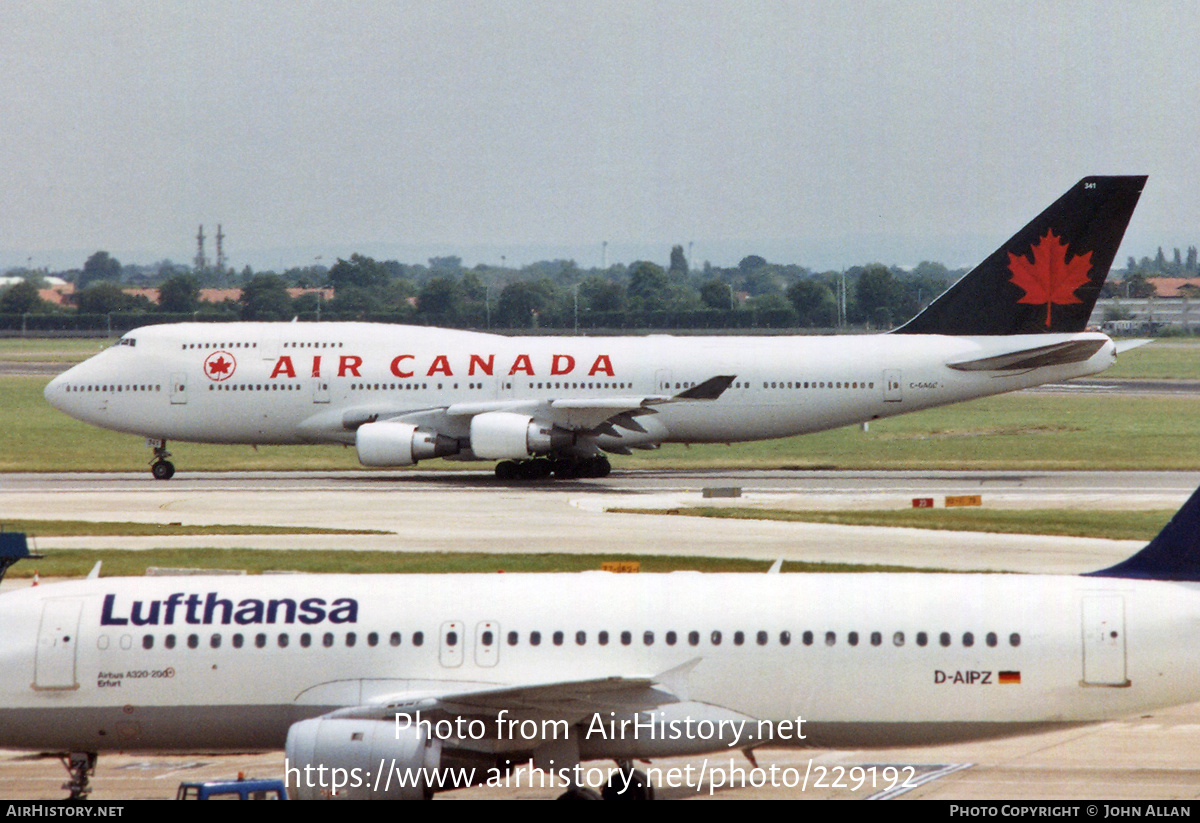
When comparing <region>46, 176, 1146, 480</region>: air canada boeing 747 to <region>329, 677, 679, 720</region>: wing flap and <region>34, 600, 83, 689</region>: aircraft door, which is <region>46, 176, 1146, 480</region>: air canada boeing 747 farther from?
<region>329, 677, 679, 720</region>: wing flap

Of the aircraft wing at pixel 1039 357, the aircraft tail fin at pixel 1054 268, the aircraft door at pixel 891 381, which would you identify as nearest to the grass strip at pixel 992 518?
the aircraft wing at pixel 1039 357

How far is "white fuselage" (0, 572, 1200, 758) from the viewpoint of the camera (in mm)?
18266

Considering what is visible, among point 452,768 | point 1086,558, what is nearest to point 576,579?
point 452,768

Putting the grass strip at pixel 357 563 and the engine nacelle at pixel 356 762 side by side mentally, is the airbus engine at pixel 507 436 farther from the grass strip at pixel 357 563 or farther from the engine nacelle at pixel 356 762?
the engine nacelle at pixel 356 762

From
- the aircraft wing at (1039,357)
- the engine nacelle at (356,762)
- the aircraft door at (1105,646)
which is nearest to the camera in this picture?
the engine nacelle at (356,762)

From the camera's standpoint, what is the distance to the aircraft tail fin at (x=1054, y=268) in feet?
177

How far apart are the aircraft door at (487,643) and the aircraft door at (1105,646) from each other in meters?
7.07

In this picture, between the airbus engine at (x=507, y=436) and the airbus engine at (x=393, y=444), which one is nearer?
the airbus engine at (x=507, y=436)

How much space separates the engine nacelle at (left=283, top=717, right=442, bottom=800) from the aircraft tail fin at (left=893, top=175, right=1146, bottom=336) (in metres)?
41.2

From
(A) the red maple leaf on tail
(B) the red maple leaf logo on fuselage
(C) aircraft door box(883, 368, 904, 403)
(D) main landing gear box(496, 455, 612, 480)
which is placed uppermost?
(A) the red maple leaf on tail

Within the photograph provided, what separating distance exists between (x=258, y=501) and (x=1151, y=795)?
34376 mm

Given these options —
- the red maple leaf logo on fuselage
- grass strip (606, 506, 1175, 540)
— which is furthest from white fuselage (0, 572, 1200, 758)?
the red maple leaf logo on fuselage

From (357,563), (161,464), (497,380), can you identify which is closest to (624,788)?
(357,563)

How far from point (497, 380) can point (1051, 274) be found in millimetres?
20081
